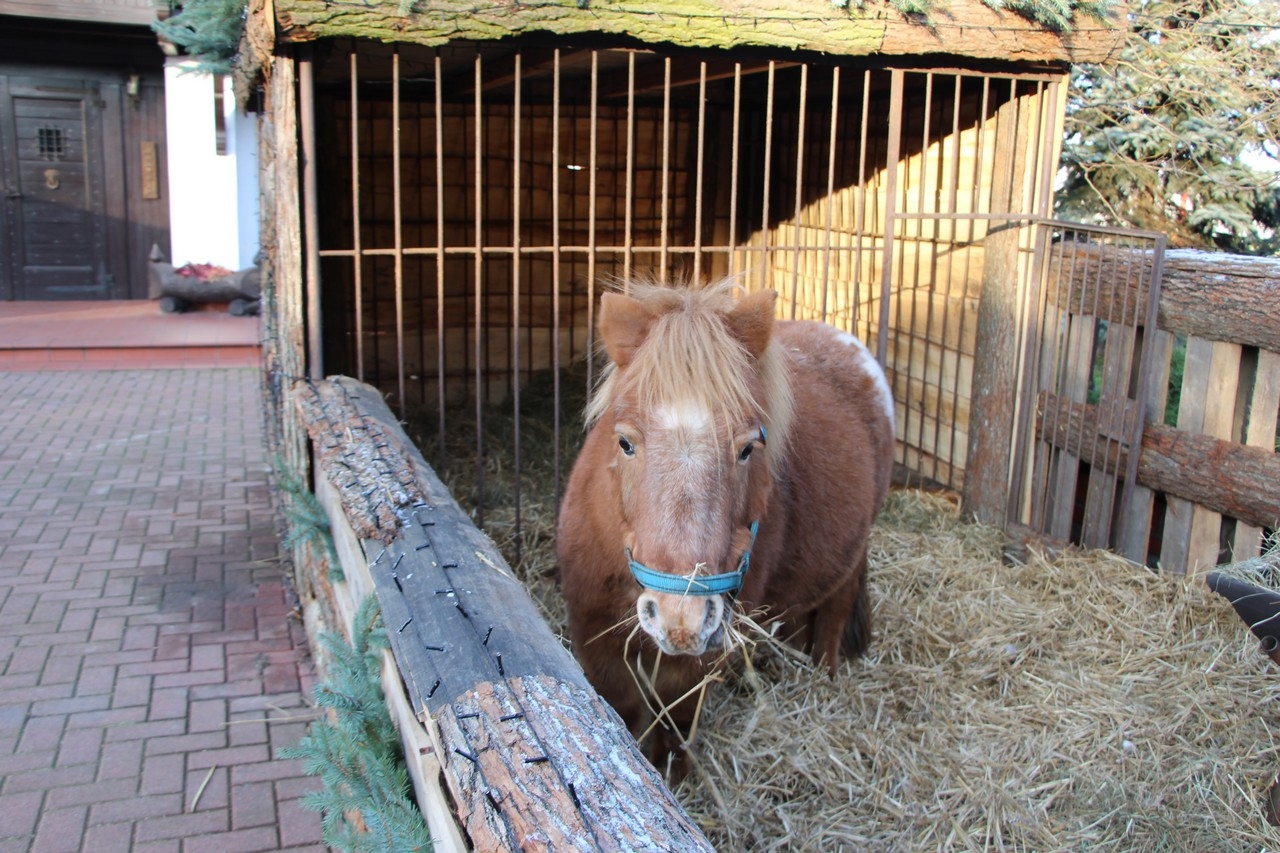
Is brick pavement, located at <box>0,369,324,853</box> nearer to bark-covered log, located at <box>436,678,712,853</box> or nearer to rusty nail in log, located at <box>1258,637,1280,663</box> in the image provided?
bark-covered log, located at <box>436,678,712,853</box>

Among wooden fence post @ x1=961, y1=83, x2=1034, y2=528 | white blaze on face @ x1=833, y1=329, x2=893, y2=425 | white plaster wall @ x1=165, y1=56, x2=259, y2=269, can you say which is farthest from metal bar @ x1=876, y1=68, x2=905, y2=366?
white plaster wall @ x1=165, y1=56, x2=259, y2=269

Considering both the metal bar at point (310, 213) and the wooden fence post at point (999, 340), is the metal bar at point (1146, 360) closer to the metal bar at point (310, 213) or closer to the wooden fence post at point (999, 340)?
the wooden fence post at point (999, 340)

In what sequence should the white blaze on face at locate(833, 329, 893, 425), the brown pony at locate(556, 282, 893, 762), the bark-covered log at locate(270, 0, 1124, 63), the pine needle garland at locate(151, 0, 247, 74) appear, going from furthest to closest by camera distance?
the pine needle garland at locate(151, 0, 247, 74) < the white blaze on face at locate(833, 329, 893, 425) < the bark-covered log at locate(270, 0, 1124, 63) < the brown pony at locate(556, 282, 893, 762)

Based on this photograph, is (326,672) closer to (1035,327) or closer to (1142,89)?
(1035,327)

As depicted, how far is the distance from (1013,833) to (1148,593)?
190 cm

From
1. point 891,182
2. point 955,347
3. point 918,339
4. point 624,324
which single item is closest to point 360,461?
point 624,324

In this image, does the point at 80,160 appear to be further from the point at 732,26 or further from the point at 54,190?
the point at 732,26

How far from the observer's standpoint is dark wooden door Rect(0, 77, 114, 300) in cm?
1202

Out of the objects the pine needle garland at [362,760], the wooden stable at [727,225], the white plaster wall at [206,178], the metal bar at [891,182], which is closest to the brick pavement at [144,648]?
the wooden stable at [727,225]

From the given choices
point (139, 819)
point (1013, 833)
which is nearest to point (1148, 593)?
point (1013, 833)

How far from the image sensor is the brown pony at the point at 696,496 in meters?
2.53

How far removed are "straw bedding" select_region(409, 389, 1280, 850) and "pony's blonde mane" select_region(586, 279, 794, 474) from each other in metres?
0.94

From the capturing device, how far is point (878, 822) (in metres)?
3.27

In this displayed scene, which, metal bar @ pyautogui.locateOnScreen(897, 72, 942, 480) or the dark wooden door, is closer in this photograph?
metal bar @ pyautogui.locateOnScreen(897, 72, 942, 480)
